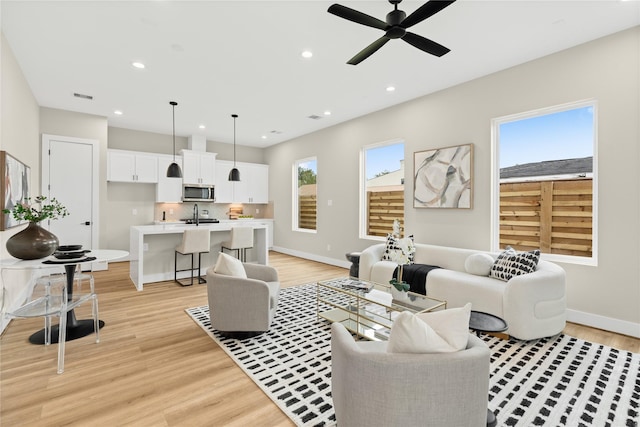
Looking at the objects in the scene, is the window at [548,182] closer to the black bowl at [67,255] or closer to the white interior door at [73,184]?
the black bowl at [67,255]

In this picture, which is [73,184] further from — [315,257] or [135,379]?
[135,379]

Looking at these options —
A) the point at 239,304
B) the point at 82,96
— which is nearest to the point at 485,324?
the point at 239,304

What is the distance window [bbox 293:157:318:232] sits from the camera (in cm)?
727

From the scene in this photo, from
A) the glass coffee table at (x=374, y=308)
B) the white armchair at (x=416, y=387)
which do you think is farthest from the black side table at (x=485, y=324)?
the white armchair at (x=416, y=387)

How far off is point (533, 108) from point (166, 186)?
280 inches

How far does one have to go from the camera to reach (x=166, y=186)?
704 cm

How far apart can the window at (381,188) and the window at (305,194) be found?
61.5 inches

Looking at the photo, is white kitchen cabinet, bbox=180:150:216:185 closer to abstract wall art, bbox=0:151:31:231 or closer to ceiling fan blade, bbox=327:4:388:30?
abstract wall art, bbox=0:151:31:231

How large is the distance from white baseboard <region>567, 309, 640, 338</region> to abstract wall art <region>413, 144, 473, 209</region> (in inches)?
66.0

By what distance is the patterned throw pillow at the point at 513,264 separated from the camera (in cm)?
308

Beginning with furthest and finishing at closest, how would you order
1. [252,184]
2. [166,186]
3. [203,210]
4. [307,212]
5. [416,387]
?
[252,184] < [203,210] < [307,212] < [166,186] < [416,387]

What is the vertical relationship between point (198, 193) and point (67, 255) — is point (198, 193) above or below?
above

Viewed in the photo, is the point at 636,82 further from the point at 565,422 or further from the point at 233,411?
the point at 233,411

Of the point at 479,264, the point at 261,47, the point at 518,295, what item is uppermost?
the point at 261,47
